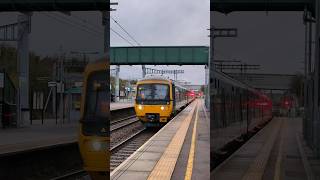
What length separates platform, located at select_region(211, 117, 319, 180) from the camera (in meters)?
3.99

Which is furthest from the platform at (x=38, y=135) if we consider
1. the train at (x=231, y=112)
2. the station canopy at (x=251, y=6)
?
the station canopy at (x=251, y=6)

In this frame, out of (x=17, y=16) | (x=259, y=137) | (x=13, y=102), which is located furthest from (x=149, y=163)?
(x=13, y=102)

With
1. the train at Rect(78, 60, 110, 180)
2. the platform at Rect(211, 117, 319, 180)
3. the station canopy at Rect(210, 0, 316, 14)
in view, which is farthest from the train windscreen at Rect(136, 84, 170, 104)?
the train at Rect(78, 60, 110, 180)

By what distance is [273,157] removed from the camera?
4.19 metres

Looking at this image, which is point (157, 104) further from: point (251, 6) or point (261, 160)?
point (261, 160)

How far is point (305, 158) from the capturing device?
4.45 metres

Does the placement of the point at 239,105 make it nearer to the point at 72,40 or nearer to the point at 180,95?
the point at 72,40

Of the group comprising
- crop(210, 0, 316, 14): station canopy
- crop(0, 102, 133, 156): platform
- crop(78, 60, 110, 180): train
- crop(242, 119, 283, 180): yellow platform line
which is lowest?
crop(0, 102, 133, 156): platform

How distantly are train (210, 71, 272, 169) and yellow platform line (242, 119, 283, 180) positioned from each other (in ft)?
0.61

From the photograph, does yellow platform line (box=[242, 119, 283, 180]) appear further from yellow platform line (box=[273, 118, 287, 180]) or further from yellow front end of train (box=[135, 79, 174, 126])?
yellow front end of train (box=[135, 79, 174, 126])

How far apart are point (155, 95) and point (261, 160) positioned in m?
12.6

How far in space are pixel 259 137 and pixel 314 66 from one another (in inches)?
32.9

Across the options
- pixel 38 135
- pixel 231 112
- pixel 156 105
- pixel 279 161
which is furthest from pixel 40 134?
pixel 279 161

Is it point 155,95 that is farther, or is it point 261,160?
point 155,95
